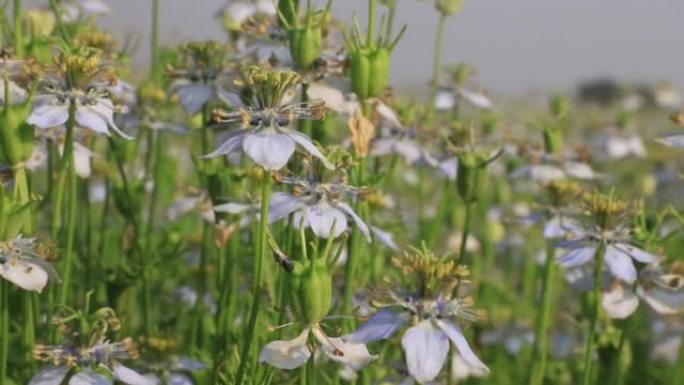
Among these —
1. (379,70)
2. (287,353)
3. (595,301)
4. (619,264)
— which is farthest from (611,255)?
(287,353)

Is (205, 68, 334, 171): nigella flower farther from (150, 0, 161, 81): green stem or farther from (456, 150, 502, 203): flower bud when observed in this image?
(150, 0, 161, 81): green stem

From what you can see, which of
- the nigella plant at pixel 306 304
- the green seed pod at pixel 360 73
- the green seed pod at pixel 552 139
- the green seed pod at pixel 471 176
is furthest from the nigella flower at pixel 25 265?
the green seed pod at pixel 552 139

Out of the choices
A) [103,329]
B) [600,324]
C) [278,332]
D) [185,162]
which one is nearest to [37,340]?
[103,329]

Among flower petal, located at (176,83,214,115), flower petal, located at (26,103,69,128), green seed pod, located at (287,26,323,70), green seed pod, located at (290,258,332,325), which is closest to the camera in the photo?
green seed pod, located at (290,258,332,325)

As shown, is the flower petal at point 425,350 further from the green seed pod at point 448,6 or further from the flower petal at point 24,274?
the green seed pod at point 448,6

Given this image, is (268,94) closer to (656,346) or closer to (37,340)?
(37,340)

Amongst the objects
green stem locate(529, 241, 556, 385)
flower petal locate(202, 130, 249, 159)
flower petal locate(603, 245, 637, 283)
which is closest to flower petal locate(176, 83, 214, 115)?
flower petal locate(202, 130, 249, 159)

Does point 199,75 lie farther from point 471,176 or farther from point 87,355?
point 87,355
